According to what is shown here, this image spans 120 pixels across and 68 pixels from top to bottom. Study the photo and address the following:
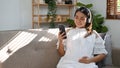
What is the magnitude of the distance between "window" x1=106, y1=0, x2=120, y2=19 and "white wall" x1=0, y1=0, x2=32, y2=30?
150 centimetres

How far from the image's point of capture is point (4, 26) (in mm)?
4016

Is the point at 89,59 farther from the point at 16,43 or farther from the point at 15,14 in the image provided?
the point at 15,14

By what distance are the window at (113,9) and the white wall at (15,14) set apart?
150 centimetres

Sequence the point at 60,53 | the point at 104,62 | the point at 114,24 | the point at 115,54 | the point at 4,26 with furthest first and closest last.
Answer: the point at 4,26
the point at 114,24
the point at 115,54
the point at 104,62
the point at 60,53

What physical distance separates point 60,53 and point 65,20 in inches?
85.3

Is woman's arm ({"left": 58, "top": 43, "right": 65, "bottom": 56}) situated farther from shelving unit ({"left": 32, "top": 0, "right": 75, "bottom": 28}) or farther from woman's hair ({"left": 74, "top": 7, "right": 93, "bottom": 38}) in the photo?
shelving unit ({"left": 32, "top": 0, "right": 75, "bottom": 28})

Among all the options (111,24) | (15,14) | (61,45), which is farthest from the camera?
(15,14)

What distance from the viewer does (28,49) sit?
203cm

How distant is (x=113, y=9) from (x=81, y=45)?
1779mm

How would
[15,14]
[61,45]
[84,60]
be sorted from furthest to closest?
1. [15,14]
2. [61,45]
3. [84,60]

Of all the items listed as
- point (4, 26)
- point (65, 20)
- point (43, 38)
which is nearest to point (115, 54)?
point (43, 38)

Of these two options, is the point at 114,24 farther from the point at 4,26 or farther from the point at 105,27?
the point at 4,26

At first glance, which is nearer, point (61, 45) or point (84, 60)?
point (84, 60)

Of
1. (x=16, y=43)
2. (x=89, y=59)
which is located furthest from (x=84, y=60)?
(x=16, y=43)
